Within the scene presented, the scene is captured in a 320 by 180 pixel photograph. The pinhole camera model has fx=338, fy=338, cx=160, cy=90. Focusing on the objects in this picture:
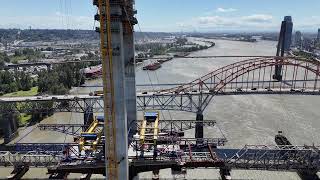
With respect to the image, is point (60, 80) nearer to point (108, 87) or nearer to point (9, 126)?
point (9, 126)

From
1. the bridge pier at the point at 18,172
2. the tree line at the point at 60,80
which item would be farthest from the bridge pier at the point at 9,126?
the tree line at the point at 60,80

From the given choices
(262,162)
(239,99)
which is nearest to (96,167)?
(262,162)

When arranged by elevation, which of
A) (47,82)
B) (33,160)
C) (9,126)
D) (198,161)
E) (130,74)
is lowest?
(9,126)

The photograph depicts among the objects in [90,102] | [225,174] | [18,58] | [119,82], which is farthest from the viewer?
[18,58]

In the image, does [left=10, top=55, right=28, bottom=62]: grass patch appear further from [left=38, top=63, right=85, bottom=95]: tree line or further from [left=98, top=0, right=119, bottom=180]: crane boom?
[left=98, top=0, right=119, bottom=180]: crane boom

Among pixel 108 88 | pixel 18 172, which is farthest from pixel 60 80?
pixel 108 88

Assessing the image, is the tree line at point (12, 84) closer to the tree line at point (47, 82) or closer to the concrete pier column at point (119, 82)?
the tree line at point (47, 82)
